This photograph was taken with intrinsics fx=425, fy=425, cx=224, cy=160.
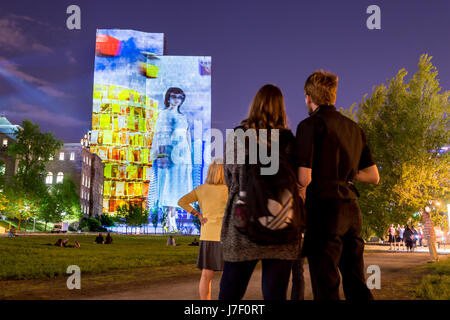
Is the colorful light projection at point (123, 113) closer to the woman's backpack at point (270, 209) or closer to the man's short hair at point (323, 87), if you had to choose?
the man's short hair at point (323, 87)

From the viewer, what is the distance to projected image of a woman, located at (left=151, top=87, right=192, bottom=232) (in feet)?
328

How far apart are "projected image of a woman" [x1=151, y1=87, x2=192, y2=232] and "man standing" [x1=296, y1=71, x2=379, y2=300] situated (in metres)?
92.7

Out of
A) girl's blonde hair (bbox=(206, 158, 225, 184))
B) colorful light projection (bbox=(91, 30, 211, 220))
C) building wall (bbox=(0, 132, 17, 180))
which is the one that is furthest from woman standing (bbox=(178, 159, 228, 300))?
colorful light projection (bbox=(91, 30, 211, 220))

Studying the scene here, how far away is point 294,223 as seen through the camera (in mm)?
2777

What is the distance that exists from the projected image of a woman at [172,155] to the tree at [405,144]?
2893 inches

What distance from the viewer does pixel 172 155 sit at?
10412 centimetres

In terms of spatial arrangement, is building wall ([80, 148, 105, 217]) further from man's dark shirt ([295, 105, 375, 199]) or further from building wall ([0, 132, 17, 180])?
man's dark shirt ([295, 105, 375, 199])

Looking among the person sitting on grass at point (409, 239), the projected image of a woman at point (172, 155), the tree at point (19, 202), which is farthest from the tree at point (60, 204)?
the person sitting on grass at point (409, 239)

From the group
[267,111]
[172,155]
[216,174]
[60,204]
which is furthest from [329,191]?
[172,155]

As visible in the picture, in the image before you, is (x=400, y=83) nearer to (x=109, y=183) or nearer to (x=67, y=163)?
(x=67, y=163)

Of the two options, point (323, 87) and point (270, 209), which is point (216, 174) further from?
point (270, 209)

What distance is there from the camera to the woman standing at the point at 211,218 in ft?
15.8

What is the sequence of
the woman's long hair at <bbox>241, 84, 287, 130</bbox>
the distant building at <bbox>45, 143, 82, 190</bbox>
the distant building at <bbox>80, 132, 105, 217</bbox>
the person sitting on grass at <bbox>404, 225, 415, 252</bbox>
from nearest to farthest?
the woman's long hair at <bbox>241, 84, 287, 130</bbox>
the person sitting on grass at <bbox>404, 225, 415, 252</bbox>
the distant building at <bbox>45, 143, 82, 190</bbox>
the distant building at <bbox>80, 132, 105, 217</bbox>

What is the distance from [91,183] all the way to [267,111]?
95886 mm
